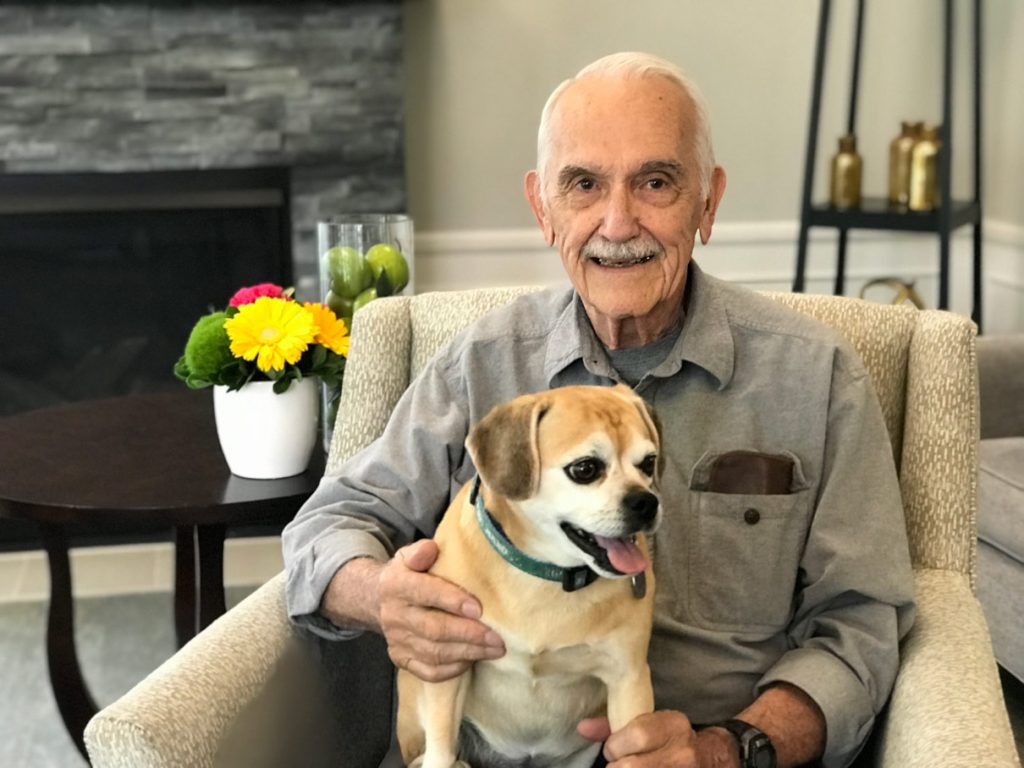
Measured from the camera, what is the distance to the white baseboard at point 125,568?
2.95 m

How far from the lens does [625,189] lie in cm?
129

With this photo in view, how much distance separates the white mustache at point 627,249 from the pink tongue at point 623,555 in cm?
37

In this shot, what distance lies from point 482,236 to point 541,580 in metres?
2.07

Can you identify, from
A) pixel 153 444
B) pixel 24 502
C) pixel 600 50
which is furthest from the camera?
pixel 600 50

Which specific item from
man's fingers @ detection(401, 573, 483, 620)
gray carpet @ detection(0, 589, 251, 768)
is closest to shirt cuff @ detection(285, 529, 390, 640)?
man's fingers @ detection(401, 573, 483, 620)

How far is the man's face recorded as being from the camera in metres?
1.28

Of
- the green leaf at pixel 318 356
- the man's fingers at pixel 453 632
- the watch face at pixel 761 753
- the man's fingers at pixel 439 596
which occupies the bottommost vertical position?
the watch face at pixel 761 753

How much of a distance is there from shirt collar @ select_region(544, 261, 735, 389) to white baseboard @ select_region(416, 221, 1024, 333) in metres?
1.71

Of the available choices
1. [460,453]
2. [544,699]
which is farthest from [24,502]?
[544,699]

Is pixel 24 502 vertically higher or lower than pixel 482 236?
lower

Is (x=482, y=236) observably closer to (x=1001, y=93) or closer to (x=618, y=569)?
(x=1001, y=93)

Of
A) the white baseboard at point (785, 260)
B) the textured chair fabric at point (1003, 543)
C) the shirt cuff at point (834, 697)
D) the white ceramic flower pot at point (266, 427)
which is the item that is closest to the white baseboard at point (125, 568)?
the white baseboard at point (785, 260)

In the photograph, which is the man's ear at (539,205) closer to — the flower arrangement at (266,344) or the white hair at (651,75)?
the white hair at (651,75)

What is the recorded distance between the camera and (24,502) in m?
1.63
